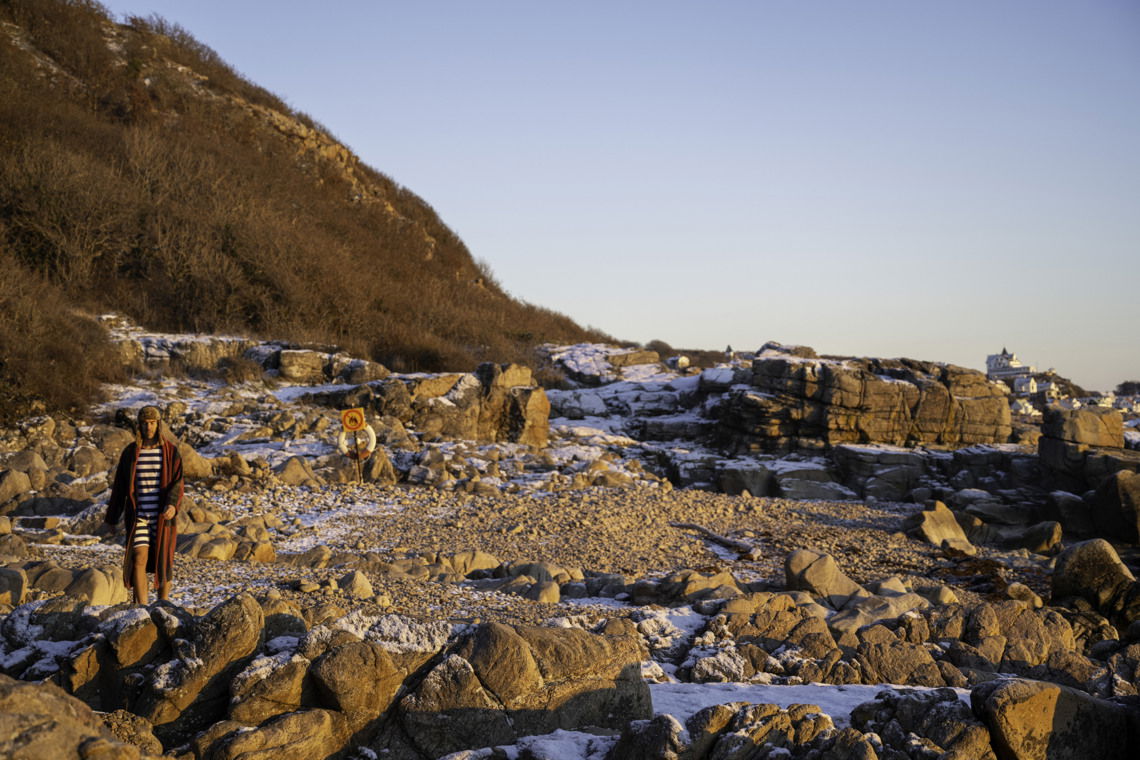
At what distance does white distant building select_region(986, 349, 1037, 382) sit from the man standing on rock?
3230cm

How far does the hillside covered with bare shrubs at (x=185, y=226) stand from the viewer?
18734 millimetres

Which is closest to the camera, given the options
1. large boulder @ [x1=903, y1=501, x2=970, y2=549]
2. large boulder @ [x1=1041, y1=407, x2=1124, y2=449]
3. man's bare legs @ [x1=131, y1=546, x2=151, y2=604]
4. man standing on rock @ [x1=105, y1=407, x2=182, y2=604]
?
man's bare legs @ [x1=131, y1=546, x2=151, y2=604]

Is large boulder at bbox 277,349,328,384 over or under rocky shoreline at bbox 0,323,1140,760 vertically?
over

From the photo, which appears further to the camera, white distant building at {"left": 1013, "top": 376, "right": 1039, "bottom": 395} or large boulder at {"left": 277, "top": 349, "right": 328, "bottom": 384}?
white distant building at {"left": 1013, "top": 376, "right": 1039, "bottom": 395}

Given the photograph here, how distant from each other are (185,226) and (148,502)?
17.2 metres

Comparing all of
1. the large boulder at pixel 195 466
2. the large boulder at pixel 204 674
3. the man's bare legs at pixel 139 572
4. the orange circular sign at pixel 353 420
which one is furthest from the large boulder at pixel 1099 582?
the large boulder at pixel 195 466

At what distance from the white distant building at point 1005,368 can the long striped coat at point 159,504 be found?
32.3m

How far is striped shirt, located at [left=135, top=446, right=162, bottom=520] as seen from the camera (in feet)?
19.7

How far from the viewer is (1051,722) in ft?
12.9

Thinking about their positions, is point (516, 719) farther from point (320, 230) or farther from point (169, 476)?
point (320, 230)

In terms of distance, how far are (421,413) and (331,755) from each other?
1262 centimetres

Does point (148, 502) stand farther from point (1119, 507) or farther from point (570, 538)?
point (1119, 507)

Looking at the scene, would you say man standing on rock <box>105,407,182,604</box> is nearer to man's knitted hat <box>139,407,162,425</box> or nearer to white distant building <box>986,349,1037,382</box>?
man's knitted hat <box>139,407,162,425</box>

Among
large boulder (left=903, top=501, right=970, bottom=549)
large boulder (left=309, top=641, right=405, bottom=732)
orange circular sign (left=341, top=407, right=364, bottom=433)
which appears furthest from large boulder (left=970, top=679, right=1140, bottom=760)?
orange circular sign (left=341, top=407, right=364, bottom=433)
